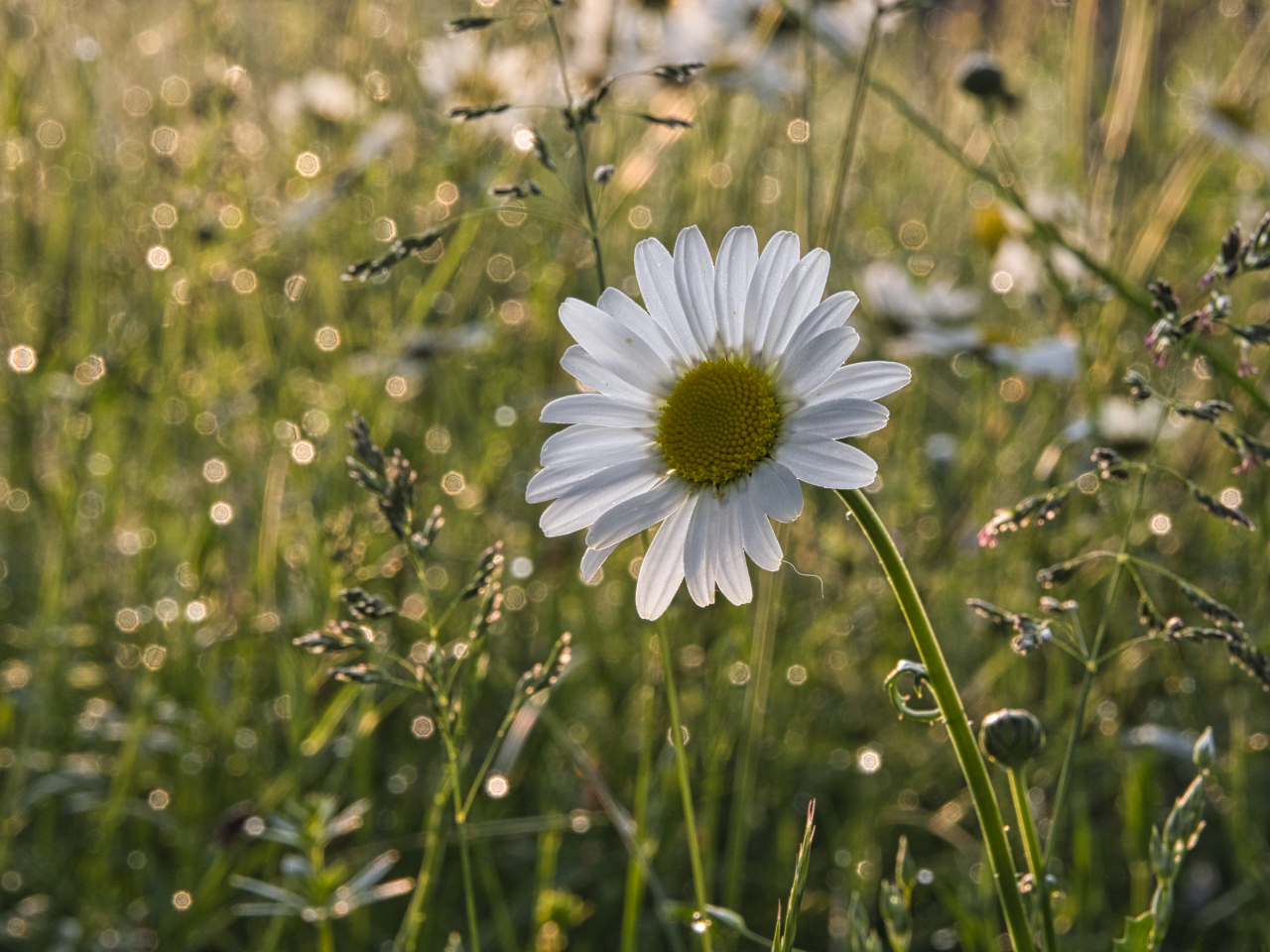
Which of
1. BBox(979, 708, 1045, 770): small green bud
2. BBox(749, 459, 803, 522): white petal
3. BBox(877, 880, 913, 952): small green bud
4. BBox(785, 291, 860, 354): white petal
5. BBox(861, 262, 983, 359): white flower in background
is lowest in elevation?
BBox(877, 880, 913, 952): small green bud

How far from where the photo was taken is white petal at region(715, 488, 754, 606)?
0.64 m

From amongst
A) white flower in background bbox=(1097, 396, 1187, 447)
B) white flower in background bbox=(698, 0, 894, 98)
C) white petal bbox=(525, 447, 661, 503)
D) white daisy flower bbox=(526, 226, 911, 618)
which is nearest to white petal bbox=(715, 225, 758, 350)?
white daisy flower bbox=(526, 226, 911, 618)

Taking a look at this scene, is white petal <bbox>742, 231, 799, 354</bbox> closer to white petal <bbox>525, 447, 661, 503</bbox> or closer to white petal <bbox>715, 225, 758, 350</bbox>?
white petal <bbox>715, 225, 758, 350</bbox>

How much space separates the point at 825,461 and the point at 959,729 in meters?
0.17

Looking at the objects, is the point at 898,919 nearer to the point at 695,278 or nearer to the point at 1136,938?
the point at 1136,938

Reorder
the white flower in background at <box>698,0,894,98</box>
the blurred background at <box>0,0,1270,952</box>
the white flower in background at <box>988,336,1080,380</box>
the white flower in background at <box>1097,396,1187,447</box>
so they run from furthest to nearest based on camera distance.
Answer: the white flower in background at <box>698,0,894,98</box> → the white flower in background at <box>1097,396,1187,447</box> → the white flower in background at <box>988,336,1080,380</box> → the blurred background at <box>0,0,1270,952</box>

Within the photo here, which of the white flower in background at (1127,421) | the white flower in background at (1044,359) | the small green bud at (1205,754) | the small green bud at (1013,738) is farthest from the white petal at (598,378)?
the white flower in background at (1127,421)

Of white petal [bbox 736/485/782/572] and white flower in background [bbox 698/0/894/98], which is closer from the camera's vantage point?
white petal [bbox 736/485/782/572]

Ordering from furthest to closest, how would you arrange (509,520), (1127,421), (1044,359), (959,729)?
(509,520), (1127,421), (1044,359), (959,729)

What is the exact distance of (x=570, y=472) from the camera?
0.68m

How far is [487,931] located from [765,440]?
3.19ft

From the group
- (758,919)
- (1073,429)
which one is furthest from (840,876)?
(1073,429)

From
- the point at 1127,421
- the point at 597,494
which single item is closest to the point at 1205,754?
the point at 597,494

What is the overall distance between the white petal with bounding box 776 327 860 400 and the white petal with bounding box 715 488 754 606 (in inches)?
3.2
